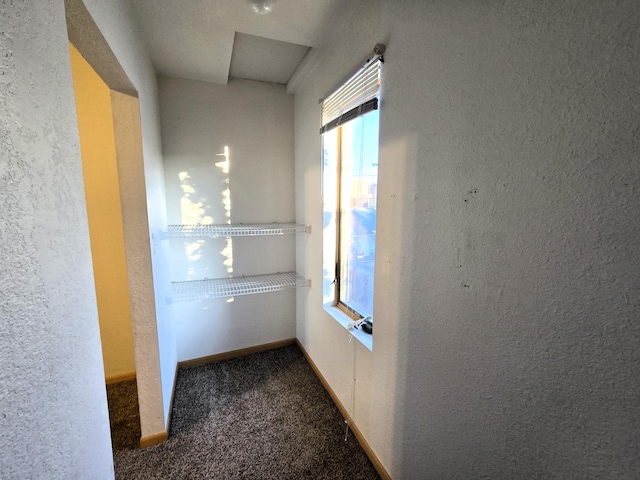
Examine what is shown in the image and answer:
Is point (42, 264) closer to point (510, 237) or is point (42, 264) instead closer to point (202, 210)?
point (510, 237)

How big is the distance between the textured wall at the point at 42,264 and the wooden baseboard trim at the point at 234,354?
5.48 feet

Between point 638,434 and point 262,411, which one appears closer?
point 638,434

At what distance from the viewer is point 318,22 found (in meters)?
1.39

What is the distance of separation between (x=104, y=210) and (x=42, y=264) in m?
1.68

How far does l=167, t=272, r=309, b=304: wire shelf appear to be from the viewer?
1.93 metres

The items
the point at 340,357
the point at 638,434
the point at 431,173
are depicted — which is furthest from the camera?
the point at 340,357

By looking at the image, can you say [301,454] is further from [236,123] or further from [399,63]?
[236,123]

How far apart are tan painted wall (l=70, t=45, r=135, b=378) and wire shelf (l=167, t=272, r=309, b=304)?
0.41 meters

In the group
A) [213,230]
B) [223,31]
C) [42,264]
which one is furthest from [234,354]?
[223,31]

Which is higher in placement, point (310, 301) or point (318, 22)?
point (318, 22)

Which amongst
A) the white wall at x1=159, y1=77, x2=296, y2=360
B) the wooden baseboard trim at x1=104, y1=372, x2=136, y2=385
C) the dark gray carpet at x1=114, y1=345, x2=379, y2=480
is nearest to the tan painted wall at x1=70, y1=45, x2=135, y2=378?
the wooden baseboard trim at x1=104, y1=372, x2=136, y2=385

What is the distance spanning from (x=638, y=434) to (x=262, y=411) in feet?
5.75

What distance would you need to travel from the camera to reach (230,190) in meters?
2.21

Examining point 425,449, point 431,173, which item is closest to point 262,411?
point 425,449
